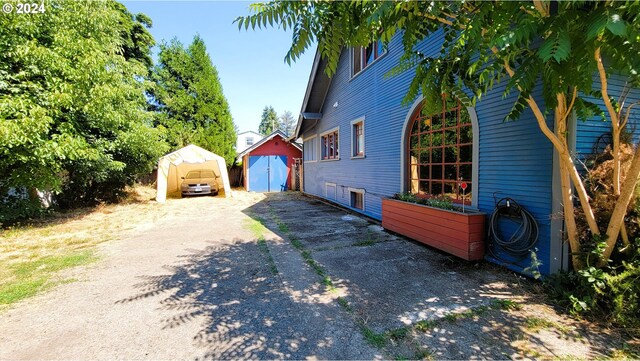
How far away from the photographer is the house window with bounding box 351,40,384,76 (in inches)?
312

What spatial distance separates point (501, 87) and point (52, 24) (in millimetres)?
10770

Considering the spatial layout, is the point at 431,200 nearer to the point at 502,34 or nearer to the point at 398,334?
the point at 398,334

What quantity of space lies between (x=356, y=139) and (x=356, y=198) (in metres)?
2.18

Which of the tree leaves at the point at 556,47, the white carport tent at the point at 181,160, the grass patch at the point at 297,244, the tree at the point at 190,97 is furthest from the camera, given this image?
the tree at the point at 190,97

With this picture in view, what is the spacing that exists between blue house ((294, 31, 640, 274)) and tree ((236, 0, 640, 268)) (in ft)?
1.25

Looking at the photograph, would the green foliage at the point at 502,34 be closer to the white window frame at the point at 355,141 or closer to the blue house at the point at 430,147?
the blue house at the point at 430,147

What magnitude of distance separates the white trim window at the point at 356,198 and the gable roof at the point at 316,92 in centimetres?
487

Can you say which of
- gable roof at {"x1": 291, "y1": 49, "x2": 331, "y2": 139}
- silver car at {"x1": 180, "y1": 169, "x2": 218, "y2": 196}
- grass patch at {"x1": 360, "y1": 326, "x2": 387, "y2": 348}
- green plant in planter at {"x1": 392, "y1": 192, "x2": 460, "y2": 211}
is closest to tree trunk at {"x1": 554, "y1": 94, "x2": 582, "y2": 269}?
green plant in planter at {"x1": 392, "y1": 192, "x2": 460, "y2": 211}

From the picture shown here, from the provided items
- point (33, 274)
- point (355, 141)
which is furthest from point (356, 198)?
point (33, 274)

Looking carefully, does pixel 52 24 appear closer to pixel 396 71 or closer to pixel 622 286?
pixel 396 71


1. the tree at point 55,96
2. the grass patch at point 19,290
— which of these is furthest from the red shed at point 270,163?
the grass patch at point 19,290

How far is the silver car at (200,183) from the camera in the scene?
573 inches

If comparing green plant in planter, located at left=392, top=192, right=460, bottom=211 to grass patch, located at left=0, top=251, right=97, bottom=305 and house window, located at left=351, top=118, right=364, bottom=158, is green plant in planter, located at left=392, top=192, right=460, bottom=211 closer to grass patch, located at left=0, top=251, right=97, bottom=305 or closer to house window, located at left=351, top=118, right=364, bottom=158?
house window, located at left=351, top=118, right=364, bottom=158

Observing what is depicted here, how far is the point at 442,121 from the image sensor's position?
5566 millimetres
